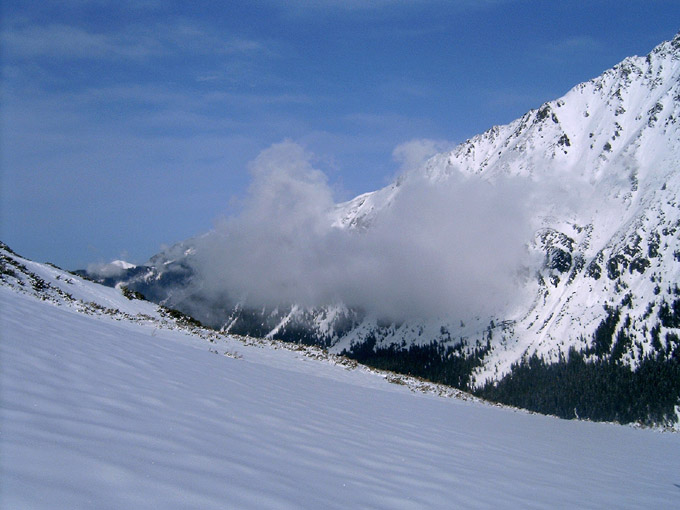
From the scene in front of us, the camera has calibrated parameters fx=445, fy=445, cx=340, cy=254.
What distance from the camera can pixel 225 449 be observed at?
5.12 m

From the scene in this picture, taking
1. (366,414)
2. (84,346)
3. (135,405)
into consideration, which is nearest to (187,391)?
(135,405)

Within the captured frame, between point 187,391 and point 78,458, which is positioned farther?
point 187,391

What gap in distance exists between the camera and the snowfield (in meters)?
3.53

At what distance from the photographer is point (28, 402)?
185 inches

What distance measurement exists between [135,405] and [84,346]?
401 cm

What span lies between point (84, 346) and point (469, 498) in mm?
7788

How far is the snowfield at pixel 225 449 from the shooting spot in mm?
3533

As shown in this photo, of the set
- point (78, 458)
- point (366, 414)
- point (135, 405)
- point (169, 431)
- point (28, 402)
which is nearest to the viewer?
point (78, 458)

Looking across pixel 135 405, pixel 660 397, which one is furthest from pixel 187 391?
pixel 660 397

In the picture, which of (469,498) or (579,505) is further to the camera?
(579,505)

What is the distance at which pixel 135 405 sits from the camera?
5949mm

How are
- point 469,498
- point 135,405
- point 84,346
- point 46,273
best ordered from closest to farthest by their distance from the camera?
point 469,498 → point 135,405 → point 84,346 → point 46,273

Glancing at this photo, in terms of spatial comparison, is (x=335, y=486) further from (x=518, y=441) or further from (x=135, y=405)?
(x=518, y=441)

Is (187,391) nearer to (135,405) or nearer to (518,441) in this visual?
(135,405)
